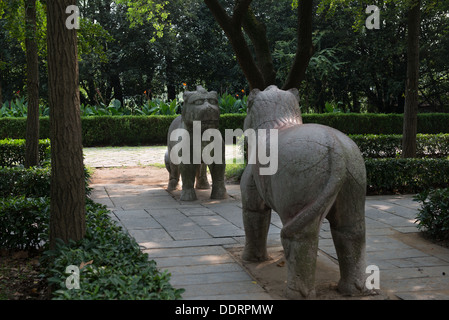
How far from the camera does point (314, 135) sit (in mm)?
3965

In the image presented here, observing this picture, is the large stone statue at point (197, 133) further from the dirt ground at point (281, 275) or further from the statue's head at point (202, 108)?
the dirt ground at point (281, 275)

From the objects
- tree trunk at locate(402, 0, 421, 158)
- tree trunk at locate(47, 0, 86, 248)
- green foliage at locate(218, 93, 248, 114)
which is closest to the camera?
tree trunk at locate(47, 0, 86, 248)

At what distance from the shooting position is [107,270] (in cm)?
390

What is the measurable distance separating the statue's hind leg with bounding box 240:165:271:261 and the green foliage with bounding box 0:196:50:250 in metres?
2.33

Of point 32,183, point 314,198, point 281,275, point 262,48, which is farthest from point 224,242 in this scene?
point 262,48

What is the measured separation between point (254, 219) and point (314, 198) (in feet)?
4.65

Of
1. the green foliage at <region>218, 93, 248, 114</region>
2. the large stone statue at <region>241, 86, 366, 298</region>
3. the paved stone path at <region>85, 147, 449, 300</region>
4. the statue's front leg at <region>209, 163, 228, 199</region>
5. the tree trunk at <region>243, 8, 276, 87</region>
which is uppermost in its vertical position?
the tree trunk at <region>243, 8, 276, 87</region>

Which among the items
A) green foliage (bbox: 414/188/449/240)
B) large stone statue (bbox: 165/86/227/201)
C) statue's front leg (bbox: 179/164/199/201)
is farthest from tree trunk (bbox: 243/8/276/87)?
green foliage (bbox: 414/188/449/240)

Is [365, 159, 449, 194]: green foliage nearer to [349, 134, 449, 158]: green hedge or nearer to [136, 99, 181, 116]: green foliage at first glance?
[349, 134, 449, 158]: green hedge

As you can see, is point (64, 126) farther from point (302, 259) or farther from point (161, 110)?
point (161, 110)

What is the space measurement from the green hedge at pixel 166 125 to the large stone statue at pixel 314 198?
17.7 meters

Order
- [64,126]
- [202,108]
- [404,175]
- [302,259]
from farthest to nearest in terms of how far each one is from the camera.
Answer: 1. [404,175]
2. [202,108]
3. [64,126]
4. [302,259]

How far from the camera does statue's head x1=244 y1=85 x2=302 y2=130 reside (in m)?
4.66

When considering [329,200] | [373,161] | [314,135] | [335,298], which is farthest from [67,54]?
[373,161]
